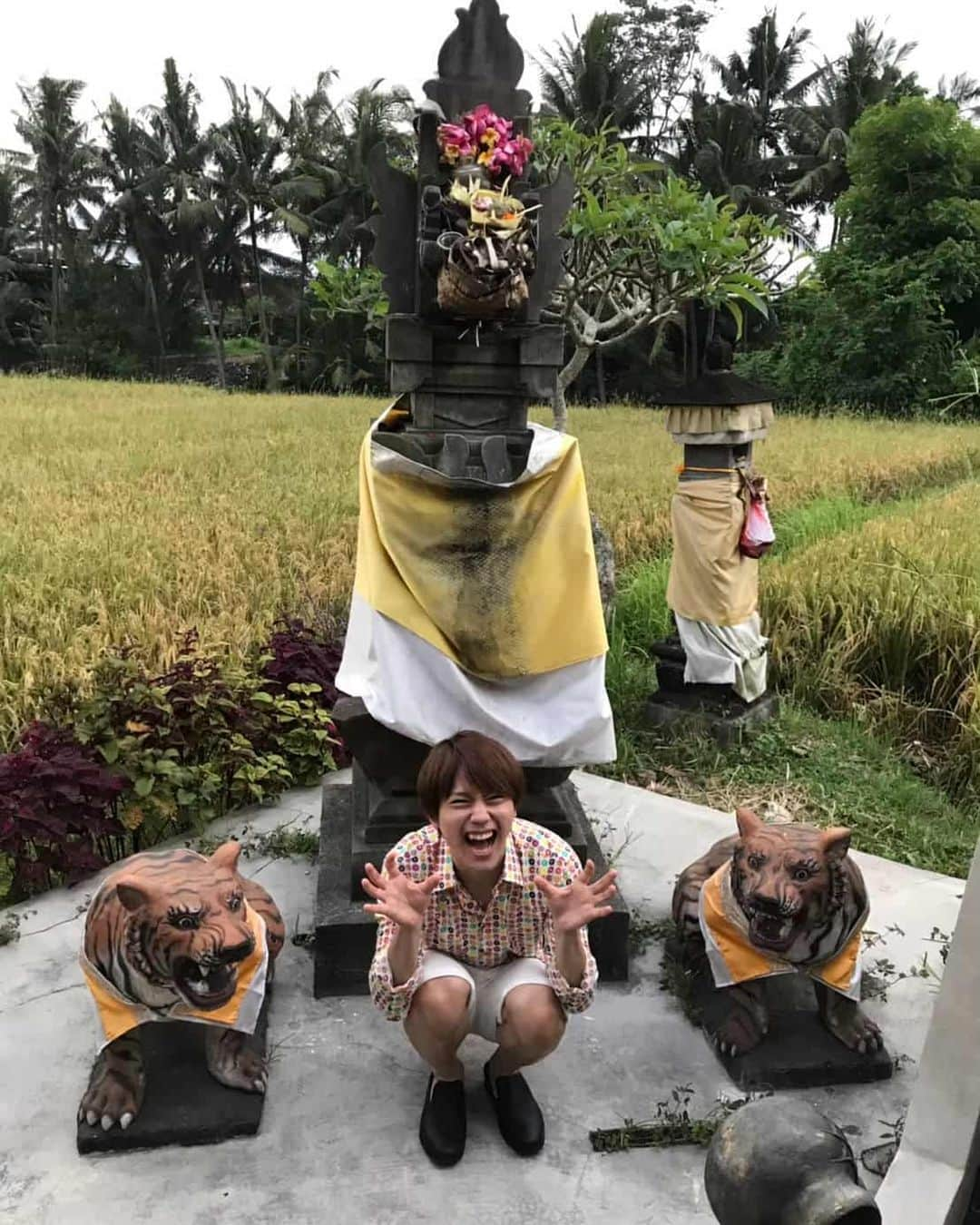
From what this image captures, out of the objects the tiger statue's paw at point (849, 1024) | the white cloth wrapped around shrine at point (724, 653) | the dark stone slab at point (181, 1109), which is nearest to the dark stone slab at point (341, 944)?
the dark stone slab at point (181, 1109)

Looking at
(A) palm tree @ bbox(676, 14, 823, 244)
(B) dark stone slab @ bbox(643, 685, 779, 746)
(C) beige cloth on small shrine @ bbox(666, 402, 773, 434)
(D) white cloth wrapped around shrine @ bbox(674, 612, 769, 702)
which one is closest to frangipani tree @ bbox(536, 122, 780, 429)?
(C) beige cloth on small shrine @ bbox(666, 402, 773, 434)

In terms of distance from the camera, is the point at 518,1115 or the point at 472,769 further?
the point at 518,1115

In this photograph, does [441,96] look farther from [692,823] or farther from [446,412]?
[692,823]

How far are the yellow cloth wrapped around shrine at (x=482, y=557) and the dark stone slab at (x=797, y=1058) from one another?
3.67ft

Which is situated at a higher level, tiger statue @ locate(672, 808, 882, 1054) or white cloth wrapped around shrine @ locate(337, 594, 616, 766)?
white cloth wrapped around shrine @ locate(337, 594, 616, 766)

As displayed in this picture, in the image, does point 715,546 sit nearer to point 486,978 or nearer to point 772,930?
point 772,930

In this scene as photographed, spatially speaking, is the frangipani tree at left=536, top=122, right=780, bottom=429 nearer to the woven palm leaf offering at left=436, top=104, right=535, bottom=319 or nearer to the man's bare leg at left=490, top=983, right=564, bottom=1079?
the woven palm leaf offering at left=436, top=104, right=535, bottom=319

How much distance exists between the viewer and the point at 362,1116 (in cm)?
229

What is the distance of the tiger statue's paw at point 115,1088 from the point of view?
2193mm

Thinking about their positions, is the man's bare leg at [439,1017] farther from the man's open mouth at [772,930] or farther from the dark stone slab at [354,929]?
the man's open mouth at [772,930]

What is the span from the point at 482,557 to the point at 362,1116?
4.70ft

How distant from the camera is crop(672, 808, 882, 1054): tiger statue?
7.45 feet

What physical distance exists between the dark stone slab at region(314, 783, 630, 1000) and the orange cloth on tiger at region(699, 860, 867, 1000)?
37 centimetres

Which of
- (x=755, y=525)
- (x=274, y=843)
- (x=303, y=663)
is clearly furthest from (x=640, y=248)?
(x=274, y=843)
